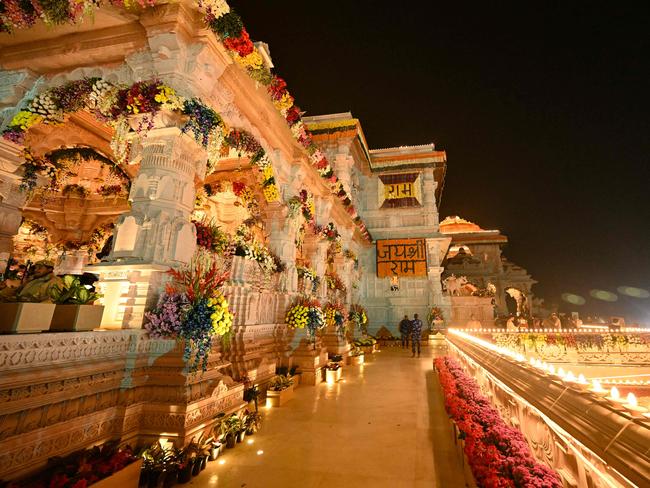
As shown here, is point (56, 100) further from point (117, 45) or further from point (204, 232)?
point (204, 232)

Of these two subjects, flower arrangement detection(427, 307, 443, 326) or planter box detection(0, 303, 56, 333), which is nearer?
planter box detection(0, 303, 56, 333)

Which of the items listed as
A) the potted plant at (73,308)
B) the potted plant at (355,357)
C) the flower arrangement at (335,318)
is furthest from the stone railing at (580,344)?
the potted plant at (73,308)

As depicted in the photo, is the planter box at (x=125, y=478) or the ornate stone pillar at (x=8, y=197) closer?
the planter box at (x=125, y=478)

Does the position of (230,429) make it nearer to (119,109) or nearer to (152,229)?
(152,229)

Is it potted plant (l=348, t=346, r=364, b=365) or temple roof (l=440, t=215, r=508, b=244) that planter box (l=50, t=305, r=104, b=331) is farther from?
temple roof (l=440, t=215, r=508, b=244)

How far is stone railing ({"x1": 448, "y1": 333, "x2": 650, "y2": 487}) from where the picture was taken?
50.3 inches

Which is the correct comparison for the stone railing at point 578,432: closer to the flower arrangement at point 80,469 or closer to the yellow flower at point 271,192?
the flower arrangement at point 80,469

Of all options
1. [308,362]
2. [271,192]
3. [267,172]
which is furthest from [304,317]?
[267,172]

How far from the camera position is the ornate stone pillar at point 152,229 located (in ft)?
13.3

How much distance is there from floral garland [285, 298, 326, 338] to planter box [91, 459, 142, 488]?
5.23 metres

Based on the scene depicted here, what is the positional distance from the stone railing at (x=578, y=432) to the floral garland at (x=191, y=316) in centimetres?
359

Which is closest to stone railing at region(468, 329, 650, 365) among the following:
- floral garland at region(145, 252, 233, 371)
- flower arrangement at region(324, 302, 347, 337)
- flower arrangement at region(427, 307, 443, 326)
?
flower arrangement at region(324, 302, 347, 337)

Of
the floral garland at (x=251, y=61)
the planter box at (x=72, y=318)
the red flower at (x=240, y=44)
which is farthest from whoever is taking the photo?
the red flower at (x=240, y=44)

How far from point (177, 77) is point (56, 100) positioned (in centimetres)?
275
